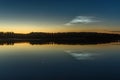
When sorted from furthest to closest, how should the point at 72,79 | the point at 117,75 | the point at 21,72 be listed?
the point at 21,72, the point at 117,75, the point at 72,79

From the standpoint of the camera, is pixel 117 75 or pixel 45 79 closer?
pixel 45 79

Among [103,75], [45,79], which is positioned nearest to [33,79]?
[45,79]

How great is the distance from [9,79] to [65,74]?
2.77m

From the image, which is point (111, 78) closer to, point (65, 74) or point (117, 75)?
point (117, 75)

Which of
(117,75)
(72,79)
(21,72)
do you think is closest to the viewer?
(72,79)

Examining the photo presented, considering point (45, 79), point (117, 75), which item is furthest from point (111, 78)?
point (45, 79)

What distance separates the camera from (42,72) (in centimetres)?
1444

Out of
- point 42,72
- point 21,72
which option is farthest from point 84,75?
point 21,72

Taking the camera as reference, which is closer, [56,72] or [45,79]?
[45,79]

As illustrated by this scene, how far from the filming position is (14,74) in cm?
1373

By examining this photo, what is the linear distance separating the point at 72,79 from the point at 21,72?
312 cm

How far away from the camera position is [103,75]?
1335cm

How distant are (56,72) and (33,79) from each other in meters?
2.18

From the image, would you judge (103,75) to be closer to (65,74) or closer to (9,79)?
(65,74)
